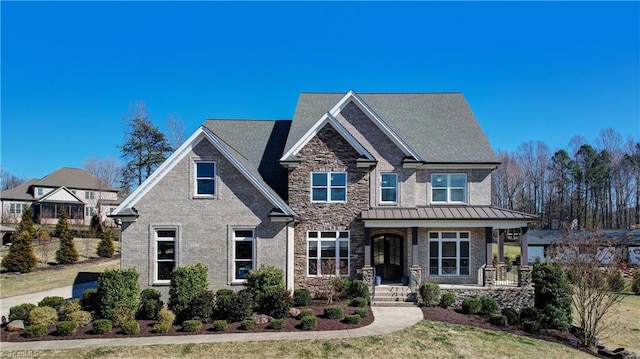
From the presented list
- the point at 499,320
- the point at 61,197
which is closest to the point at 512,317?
the point at 499,320

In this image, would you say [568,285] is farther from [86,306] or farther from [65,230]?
[65,230]

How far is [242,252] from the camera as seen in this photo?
1806cm

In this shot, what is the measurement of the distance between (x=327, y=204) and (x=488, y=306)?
8.50 metres

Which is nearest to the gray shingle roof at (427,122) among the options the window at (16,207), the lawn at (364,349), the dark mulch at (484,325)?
the dark mulch at (484,325)

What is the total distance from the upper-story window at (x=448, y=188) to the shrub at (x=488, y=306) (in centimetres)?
592

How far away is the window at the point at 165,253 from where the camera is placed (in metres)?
17.8

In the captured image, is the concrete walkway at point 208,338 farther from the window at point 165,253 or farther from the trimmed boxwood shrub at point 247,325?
the window at point 165,253

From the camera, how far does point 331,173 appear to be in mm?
20359

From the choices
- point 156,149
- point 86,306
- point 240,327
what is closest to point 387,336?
point 240,327

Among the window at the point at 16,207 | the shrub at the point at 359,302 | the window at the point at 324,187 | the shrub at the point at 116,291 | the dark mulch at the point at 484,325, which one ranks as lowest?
the dark mulch at the point at 484,325

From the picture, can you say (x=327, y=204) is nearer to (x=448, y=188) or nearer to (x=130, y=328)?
(x=448, y=188)

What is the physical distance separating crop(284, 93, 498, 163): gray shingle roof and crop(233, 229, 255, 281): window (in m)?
5.09

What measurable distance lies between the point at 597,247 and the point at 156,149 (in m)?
40.3

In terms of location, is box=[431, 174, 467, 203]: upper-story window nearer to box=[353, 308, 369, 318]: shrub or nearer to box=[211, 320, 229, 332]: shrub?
box=[353, 308, 369, 318]: shrub
